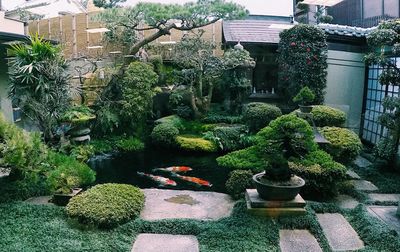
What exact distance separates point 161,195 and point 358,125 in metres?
7.86

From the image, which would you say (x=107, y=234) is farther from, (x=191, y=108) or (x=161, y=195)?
(x=191, y=108)

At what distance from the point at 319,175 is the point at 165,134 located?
252 inches

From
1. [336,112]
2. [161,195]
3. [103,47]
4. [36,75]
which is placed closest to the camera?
[161,195]

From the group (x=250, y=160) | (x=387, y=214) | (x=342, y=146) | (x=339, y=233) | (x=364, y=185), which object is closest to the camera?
(x=339, y=233)

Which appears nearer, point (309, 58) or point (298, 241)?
point (298, 241)

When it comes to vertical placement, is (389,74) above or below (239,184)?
above

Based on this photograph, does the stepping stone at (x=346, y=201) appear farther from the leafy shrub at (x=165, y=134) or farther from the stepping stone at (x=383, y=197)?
the leafy shrub at (x=165, y=134)

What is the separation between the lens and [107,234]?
499 centimetres

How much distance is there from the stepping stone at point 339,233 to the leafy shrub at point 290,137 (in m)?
1.14

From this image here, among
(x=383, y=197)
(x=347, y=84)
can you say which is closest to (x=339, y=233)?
(x=383, y=197)

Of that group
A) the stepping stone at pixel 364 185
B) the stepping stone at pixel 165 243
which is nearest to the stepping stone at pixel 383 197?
the stepping stone at pixel 364 185

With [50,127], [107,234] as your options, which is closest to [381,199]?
[107,234]

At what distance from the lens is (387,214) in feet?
19.5

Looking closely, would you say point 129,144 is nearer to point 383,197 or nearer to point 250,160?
point 250,160
